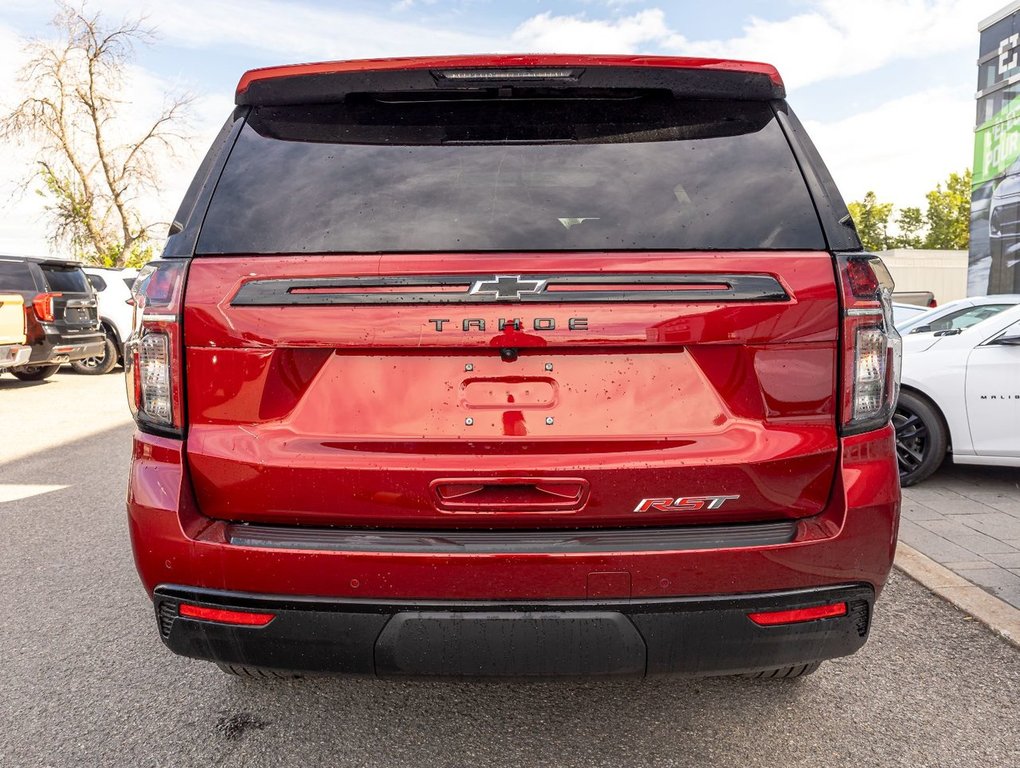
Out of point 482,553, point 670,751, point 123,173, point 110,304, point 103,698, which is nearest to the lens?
point 482,553

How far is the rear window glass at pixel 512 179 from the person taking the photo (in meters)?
1.99

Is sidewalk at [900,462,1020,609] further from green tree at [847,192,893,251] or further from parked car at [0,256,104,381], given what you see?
green tree at [847,192,893,251]

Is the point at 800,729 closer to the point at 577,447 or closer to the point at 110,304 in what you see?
the point at 577,447

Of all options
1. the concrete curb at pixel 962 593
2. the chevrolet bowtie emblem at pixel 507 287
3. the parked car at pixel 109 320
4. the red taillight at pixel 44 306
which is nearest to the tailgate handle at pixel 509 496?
the chevrolet bowtie emblem at pixel 507 287

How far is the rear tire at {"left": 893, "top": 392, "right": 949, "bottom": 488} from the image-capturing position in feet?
18.5

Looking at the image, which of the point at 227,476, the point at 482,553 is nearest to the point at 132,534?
the point at 227,476

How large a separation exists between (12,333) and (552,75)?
36.7ft

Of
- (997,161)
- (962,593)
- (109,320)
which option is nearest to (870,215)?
(997,161)

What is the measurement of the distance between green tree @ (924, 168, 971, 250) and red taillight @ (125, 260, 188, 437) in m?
77.5

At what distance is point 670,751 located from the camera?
95.5 inches

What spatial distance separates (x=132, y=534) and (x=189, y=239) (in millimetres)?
787

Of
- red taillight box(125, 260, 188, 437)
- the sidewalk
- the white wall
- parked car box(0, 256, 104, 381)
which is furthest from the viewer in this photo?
the white wall

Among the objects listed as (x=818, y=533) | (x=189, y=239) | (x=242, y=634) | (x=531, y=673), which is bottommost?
(x=531, y=673)

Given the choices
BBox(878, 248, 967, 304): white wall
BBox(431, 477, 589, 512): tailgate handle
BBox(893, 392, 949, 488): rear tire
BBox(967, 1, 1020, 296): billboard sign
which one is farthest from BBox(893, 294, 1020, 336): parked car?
BBox(878, 248, 967, 304): white wall
